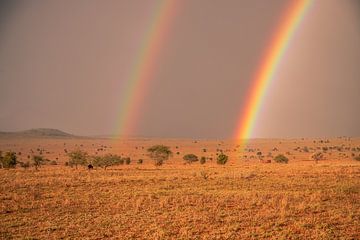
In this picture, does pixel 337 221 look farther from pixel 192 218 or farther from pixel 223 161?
pixel 223 161

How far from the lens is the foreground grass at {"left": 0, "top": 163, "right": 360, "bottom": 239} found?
1349 cm

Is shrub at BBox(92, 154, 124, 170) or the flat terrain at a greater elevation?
shrub at BBox(92, 154, 124, 170)

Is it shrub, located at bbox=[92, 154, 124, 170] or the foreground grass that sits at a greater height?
shrub, located at bbox=[92, 154, 124, 170]

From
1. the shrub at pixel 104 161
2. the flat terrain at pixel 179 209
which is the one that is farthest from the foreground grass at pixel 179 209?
the shrub at pixel 104 161

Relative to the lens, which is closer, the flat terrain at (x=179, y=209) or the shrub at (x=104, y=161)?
the flat terrain at (x=179, y=209)

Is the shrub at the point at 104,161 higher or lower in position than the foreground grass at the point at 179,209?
higher

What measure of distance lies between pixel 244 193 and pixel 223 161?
31948mm

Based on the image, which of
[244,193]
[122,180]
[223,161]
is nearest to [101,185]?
[122,180]

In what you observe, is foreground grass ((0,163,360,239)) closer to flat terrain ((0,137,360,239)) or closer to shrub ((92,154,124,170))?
flat terrain ((0,137,360,239))

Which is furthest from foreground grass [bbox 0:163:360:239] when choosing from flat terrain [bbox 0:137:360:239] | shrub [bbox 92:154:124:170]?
shrub [bbox 92:154:124:170]

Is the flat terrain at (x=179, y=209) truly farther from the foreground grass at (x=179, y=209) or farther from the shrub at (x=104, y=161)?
the shrub at (x=104, y=161)

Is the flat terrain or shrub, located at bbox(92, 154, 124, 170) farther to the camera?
shrub, located at bbox(92, 154, 124, 170)

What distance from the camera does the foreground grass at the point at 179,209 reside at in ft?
44.3

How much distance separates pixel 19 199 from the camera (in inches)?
814
